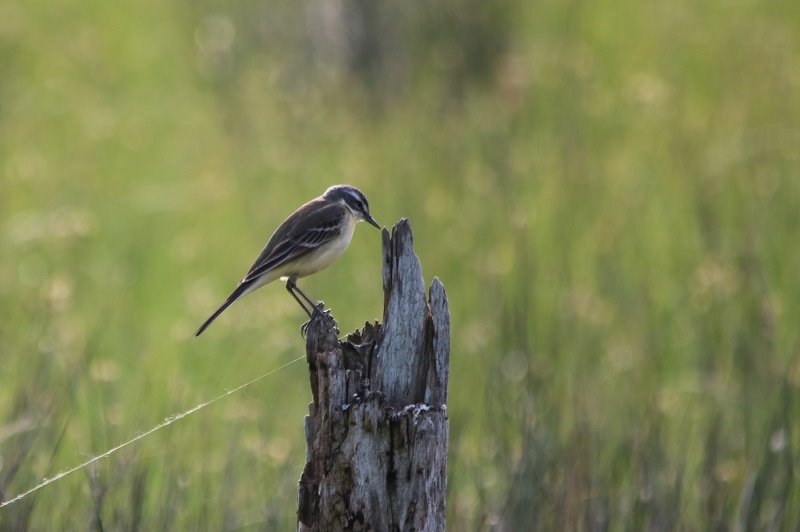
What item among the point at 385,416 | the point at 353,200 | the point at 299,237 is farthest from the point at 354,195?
the point at 385,416

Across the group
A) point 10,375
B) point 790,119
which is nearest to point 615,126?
point 790,119

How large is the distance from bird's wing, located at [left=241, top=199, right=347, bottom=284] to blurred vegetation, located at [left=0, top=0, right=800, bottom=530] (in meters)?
0.68

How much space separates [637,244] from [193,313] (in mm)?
2826

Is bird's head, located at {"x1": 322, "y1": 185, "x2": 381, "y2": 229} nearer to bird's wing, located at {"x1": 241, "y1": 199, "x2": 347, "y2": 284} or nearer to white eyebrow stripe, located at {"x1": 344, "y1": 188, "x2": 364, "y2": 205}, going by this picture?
white eyebrow stripe, located at {"x1": 344, "y1": 188, "x2": 364, "y2": 205}

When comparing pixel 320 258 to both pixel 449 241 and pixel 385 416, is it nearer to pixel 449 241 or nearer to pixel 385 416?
pixel 385 416

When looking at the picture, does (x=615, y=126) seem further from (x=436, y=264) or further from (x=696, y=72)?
(x=436, y=264)

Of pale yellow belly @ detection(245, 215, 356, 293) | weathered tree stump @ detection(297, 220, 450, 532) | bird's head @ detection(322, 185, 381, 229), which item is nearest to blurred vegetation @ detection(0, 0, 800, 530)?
pale yellow belly @ detection(245, 215, 356, 293)

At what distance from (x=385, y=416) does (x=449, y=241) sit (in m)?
4.74

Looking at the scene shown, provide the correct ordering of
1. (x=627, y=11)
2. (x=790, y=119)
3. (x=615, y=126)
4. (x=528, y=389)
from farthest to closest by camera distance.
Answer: (x=627, y=11) → (x=615, y=126) → (x=790, y=119) → (x=528, y=389)

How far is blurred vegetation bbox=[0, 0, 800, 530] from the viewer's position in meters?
6.23

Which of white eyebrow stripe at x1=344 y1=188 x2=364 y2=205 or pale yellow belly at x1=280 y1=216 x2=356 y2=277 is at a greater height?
white eyebrow stripe at x1=344 y1=188 x2=364 y2=205

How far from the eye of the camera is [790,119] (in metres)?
10.3

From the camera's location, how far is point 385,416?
4.33 metres

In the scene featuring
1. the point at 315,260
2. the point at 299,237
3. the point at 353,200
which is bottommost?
the point at 315,260
